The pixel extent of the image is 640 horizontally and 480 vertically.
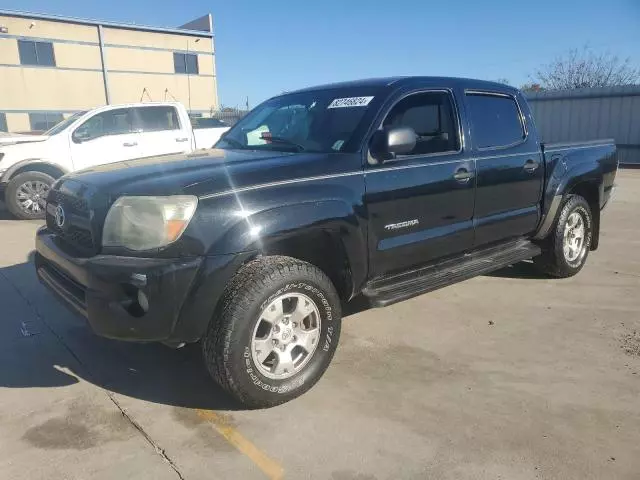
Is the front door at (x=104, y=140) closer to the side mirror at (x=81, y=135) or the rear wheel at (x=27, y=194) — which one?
the side mirror at (x=81, y=135)

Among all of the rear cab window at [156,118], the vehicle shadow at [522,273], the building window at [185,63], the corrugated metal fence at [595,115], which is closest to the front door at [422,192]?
the vehicle shadow at [522,273]

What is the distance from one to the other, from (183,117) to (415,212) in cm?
770

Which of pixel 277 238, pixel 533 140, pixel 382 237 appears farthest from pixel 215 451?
pixel 533 140

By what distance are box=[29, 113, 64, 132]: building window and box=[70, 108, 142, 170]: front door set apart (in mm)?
19950

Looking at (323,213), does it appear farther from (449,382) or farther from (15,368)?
(15,368)

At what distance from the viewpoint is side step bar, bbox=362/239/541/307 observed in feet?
11.7

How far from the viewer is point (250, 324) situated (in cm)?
284

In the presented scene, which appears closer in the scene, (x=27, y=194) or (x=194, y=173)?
(x=194, y=173)

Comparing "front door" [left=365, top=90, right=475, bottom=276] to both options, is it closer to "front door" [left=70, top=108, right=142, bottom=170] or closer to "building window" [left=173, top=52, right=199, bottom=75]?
"front door" [left=70, top=108, right=142, bottom=170]

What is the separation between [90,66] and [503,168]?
93.0 feet

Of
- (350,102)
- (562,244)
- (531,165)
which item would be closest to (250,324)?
(350,102)

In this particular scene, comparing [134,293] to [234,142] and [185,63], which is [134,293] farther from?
[185,63]

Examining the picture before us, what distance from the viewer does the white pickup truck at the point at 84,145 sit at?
891 centimetres

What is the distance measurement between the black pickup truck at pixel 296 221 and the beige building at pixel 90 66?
85.7ft
